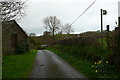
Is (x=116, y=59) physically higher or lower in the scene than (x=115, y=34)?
lower

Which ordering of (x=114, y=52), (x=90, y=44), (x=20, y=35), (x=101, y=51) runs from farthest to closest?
(x=20, y=35)
(x=90, y=44)
(x=101, y=51)
(x=114, y=52)

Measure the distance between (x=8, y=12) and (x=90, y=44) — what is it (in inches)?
288

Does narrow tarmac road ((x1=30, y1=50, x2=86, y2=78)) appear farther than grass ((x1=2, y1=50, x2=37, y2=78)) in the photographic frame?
No

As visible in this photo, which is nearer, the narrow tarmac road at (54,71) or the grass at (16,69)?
the narrow tarmac road at (54,71)

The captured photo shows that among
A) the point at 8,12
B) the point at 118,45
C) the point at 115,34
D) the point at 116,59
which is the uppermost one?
the point at 8,12

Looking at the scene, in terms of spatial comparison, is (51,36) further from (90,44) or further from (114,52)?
(114,52)

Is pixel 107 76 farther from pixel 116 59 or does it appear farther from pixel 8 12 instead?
pixel 8 12

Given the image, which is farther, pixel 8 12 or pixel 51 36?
pixel 51 36

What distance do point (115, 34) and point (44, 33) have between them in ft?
207

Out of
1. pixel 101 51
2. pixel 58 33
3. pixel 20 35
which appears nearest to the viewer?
pixel 101 51

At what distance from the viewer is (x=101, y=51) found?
1115 cm

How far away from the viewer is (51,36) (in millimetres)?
68250

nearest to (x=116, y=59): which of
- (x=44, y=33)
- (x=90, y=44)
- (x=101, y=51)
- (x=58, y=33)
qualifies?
(x=101, y=51)

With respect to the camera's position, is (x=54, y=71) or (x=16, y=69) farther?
(x=16, y=69)
